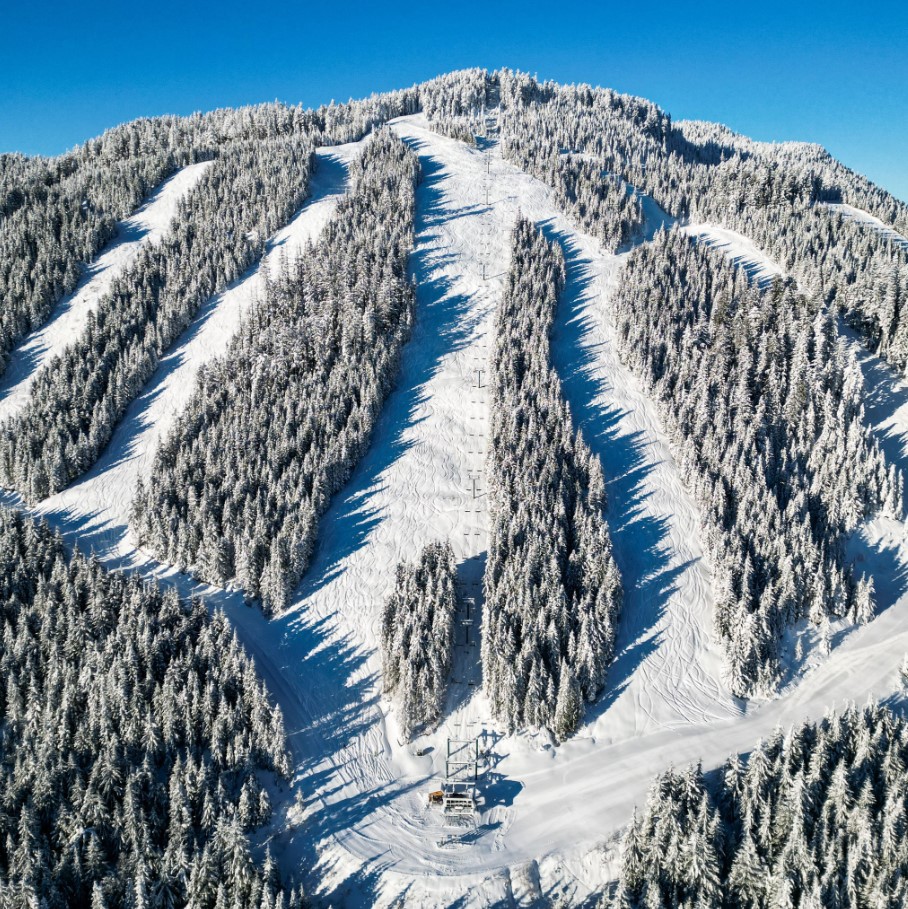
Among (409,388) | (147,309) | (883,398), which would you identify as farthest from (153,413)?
(883,398)

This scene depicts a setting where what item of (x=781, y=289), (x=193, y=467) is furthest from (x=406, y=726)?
(x=781, y=289)

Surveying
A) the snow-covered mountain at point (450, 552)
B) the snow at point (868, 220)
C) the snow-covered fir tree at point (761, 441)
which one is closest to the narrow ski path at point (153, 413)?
the snow-covered mountain at point (450, 552)

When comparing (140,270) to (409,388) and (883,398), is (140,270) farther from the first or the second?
(883,398)

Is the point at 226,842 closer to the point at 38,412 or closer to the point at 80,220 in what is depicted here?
the point at 38,412

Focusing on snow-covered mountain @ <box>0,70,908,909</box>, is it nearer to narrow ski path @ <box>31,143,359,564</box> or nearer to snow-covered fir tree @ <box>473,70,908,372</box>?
narrow ski path @ <box>31,143,359,564</box>

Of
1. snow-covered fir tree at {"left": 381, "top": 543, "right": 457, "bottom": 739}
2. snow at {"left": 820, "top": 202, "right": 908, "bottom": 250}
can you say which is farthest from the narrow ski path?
snow at {"left": 820, "top": 202, "right": 908, "bottom": 250}

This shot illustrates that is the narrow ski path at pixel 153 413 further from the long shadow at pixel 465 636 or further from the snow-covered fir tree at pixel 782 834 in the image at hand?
the snow-covered fir tree at pixel 782 834
